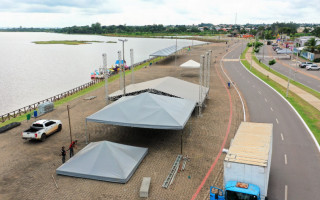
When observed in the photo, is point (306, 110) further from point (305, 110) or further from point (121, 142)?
point (121, 142)

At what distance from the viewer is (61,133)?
29.0 meters

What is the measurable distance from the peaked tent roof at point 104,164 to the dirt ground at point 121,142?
1.51ft

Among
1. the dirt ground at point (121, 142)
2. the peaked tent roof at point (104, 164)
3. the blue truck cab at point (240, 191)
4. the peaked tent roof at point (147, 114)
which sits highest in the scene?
the peaked tent roof at point (147, 114)

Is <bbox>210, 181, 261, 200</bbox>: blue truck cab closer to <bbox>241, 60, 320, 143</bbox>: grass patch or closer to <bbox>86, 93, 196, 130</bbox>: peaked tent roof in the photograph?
<bbox>86, 93, 196, 130</bbox>: peaked tent roof

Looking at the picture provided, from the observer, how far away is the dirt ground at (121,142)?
1812 cm

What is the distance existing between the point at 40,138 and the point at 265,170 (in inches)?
851

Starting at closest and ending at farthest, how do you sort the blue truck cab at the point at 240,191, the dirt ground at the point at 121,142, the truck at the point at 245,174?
the blue truck cab at the point at 240,191
the truck at the point at 245,174
the dirt ground at the point at 121,142

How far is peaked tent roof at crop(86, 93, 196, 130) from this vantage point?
23.6m

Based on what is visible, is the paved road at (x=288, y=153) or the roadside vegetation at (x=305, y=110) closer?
the paved road at (x=288, y=153)

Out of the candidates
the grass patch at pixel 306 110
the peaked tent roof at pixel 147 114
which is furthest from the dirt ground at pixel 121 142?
the grass patch at pixel 306 110

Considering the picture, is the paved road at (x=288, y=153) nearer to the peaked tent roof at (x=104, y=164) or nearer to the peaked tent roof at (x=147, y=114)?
the peaked tent roof at (x=147, y=114)

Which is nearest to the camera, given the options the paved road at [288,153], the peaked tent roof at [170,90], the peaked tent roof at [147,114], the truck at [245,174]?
the truck at [245,174]

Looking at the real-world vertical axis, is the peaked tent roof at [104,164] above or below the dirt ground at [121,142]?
above

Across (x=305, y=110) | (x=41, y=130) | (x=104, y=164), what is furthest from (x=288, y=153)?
(x=41, y=130)
